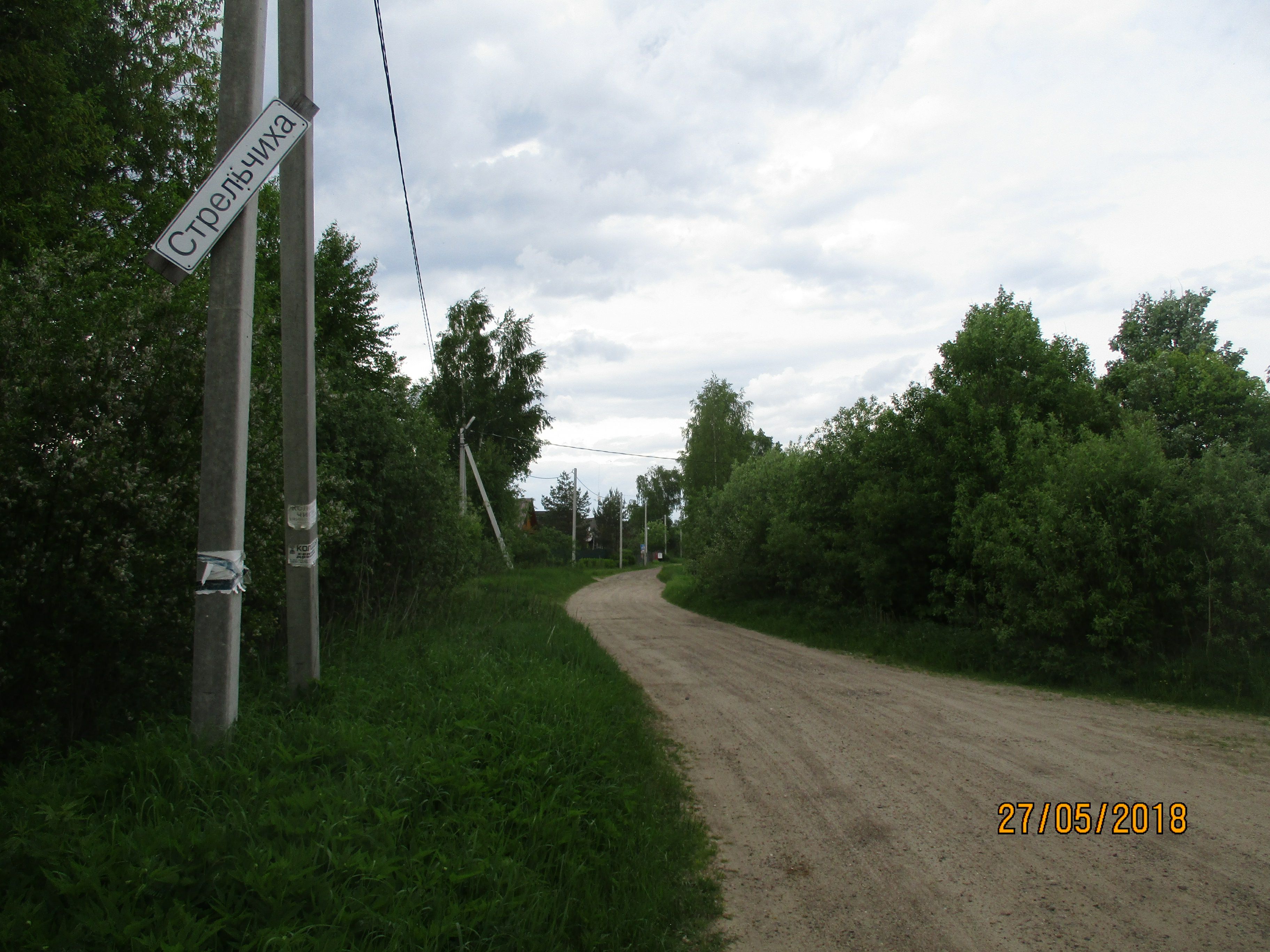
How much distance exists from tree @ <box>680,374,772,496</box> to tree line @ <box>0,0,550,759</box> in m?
27.4

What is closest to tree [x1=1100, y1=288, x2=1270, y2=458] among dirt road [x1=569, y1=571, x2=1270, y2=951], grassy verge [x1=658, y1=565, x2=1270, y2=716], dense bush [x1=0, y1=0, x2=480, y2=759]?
grassy verge [x1=658, y1=565, x2=1270, y2=716]

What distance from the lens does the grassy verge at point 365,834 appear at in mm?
2877

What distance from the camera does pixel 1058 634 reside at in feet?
38.0

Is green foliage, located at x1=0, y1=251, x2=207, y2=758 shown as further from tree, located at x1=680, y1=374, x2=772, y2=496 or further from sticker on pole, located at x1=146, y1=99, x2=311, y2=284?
tree, located at x1=680, y1=374, x2=772, y2=496

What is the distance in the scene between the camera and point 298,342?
18.0 ft

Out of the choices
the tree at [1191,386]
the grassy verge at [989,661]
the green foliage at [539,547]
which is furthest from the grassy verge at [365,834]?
the green foliage at [539,547]

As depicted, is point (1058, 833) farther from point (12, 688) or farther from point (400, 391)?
point (400, 391)

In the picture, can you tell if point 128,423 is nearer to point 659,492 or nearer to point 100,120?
point 100,120

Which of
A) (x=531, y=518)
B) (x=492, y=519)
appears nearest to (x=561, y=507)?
(x=531, y=518)

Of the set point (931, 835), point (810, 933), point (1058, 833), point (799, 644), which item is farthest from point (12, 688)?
point (799, 644)

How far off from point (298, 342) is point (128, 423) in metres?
1.23

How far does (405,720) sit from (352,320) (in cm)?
1873
